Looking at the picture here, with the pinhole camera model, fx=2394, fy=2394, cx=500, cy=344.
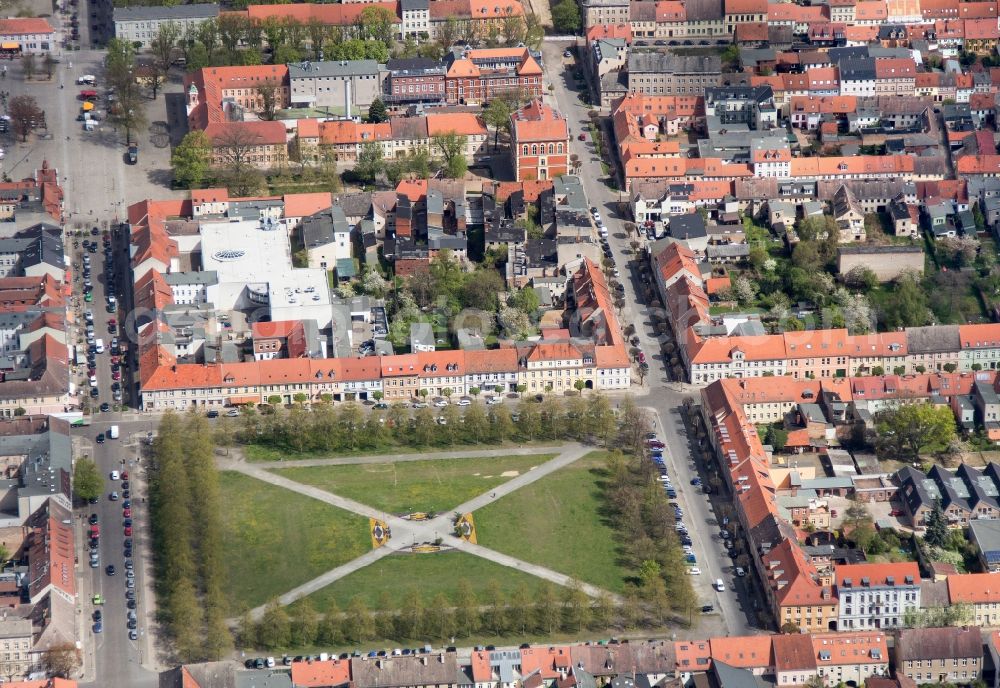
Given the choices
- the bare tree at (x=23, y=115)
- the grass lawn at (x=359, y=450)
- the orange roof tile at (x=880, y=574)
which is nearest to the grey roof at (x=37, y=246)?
the bare tree at (x=23, y=115)

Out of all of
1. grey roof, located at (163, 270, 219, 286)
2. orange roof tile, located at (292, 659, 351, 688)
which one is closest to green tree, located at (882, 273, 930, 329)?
grey roof, located at (163, 270, 219, 286)

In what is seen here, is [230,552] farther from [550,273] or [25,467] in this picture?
[550,273]

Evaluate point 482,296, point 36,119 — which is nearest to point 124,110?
point 36,119

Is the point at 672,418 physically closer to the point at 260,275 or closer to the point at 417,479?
the point at 417,479

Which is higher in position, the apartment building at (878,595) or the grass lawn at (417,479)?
the grass lawn at (417,479)

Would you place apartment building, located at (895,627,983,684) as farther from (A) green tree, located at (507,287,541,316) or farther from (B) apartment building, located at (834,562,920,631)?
(A) green tree, located at (507,287,541,316)

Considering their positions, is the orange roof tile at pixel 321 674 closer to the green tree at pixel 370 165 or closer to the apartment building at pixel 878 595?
the apartment building at pixel 878 595
